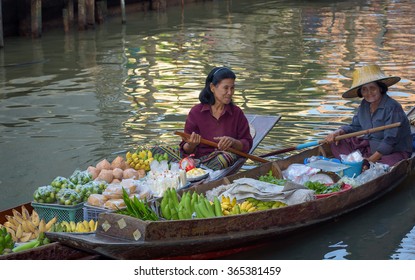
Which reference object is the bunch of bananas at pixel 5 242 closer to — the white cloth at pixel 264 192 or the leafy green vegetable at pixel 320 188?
the white cloth at pixel 264 192

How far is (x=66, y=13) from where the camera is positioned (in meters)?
16.7

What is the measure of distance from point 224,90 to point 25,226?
6.47 feet

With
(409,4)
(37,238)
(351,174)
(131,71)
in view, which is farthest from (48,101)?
(409,4)

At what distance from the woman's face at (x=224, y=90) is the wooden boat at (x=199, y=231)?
651 millimetres

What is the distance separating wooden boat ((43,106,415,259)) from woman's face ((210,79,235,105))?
65 centimetres

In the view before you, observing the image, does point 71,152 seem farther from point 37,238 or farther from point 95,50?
point 95,50

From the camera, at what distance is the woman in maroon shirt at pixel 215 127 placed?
6863 millimetres

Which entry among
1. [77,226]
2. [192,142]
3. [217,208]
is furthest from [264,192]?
[77,226]

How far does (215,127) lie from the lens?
698 cm

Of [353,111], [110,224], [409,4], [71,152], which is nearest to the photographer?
[110,224]

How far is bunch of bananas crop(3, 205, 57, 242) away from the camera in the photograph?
547 centimetres

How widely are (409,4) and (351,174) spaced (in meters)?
16.5

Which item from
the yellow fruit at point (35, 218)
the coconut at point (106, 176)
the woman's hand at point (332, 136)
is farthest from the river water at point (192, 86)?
the yellow fruit at point (35, 218)

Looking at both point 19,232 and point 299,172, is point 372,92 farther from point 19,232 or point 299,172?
point 19,232
